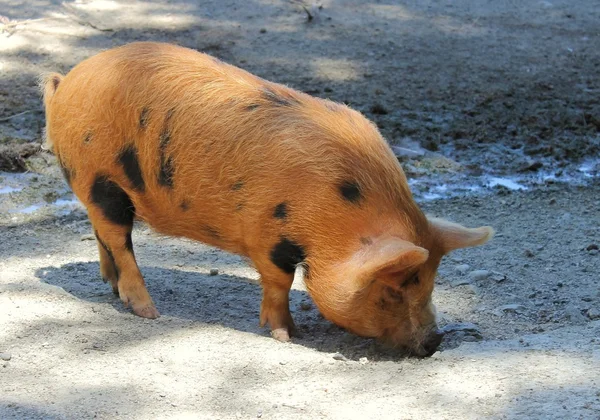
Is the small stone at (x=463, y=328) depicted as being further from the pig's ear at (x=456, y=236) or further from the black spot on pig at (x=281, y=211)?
the black spot on pig at (x=281, y=211)

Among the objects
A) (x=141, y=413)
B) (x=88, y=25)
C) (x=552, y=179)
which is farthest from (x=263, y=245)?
(x=88, y=25)

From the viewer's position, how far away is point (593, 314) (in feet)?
18.5

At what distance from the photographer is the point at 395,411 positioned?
4098 mm

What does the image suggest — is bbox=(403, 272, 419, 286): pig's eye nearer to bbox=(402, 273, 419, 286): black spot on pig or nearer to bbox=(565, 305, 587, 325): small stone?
bbox=(402, 273, 419, 286): black spot on pig

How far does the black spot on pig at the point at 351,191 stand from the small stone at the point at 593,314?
169 centimetres

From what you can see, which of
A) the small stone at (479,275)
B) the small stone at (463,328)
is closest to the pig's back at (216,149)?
the small stone at (463,328)

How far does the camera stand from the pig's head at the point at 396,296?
479 cm

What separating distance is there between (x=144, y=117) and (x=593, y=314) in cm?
273

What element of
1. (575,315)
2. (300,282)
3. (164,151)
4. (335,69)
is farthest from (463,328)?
(335,69)

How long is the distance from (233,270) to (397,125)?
10.7ft

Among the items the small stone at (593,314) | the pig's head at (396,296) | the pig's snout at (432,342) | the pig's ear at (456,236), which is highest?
the pig's ear at (456,236)

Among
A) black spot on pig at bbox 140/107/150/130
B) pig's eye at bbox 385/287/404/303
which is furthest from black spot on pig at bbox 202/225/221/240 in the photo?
pig's eye at bbox 385/287/404/303

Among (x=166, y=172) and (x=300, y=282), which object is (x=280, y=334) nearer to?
(x=166, y=172)

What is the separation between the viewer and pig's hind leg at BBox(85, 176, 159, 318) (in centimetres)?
539
